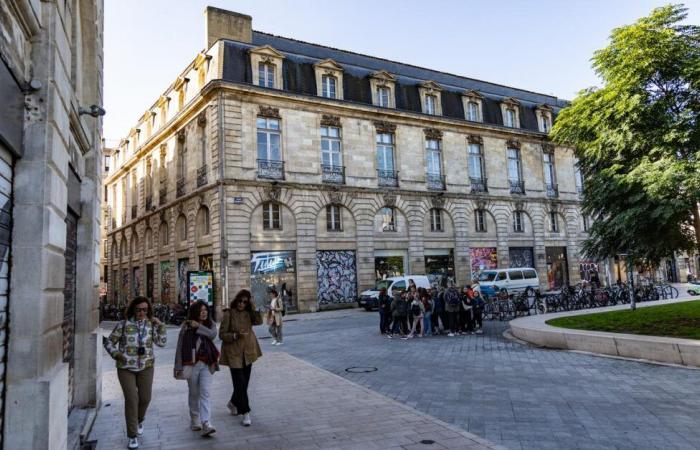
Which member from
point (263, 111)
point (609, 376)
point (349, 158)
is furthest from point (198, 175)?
point (609, 376)

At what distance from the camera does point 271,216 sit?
2616cm

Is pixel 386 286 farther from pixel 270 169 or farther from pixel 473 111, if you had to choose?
pixel 473 111

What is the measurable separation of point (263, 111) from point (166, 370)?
59.2 feet

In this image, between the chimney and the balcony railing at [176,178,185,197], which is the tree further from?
the balcony railing at [176,178,185,197]

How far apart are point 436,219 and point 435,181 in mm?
2506

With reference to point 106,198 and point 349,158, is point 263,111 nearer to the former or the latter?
point 349,158

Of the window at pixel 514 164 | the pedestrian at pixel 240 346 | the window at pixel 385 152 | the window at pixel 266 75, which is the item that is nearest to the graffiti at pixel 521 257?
the window at pixel 514 164

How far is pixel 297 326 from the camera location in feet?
67.3

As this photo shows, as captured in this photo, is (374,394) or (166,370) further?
(166,370)

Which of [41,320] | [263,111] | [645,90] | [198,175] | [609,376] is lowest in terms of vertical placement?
[609,376]

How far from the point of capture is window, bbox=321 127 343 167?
28422 millimetres

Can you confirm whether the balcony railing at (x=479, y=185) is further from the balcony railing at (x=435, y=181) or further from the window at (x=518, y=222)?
the window at (x=518, y=222)

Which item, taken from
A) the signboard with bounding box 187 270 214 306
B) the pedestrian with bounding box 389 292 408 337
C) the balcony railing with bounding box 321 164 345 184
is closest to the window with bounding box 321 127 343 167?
the balcony railing with bounding box 321 164 345 184

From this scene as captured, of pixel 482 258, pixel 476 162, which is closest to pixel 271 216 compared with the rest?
pixel 482 258
